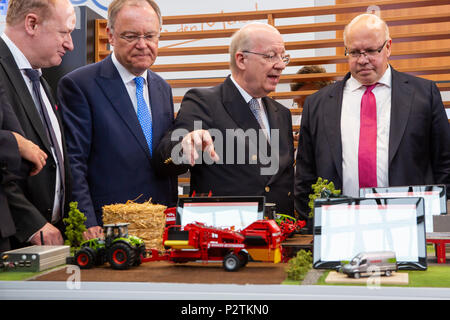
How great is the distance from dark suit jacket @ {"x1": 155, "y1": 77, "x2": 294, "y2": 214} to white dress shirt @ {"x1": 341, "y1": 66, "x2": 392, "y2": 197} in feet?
1.01

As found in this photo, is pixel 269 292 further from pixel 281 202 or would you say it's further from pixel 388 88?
pixel 388 88

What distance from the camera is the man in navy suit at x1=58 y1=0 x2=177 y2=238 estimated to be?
2.39 meters

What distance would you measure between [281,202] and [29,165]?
122cm

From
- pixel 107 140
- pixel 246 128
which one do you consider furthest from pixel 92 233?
pixel 246 128

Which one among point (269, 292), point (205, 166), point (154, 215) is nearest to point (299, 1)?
point (205, 166)

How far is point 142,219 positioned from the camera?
1777 mm

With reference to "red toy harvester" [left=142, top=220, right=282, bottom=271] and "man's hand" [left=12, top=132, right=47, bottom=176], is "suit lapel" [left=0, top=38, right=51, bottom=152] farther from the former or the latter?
"red toy harvester" [left=142, top=220, right=282, bottom=271]

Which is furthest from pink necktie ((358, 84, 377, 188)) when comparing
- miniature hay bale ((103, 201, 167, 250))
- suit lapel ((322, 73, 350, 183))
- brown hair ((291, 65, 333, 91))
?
brown hair ((291, 65, 333, 91))

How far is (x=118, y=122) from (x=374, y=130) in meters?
1.32

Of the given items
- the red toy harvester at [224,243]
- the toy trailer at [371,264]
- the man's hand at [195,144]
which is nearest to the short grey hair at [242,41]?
the man's hand at [195,144]

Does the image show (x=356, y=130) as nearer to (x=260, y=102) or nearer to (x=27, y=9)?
(x=260, y=102)

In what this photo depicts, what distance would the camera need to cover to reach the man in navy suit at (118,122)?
2391 mm
